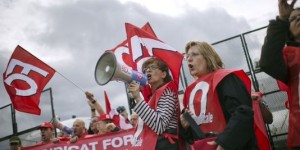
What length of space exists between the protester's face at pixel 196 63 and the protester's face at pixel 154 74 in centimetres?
45

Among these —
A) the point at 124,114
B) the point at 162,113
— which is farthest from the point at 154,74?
the point at 124,114

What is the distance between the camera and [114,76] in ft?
9.66

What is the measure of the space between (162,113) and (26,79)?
4.29m

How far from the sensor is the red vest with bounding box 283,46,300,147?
2.10m

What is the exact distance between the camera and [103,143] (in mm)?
5898

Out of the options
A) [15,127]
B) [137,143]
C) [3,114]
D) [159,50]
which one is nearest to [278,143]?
[159,50]

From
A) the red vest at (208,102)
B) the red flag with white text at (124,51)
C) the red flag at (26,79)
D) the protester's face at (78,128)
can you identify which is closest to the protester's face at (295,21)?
the red vest at (208,102)

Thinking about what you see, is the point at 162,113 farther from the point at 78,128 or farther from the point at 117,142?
the point at 78,128

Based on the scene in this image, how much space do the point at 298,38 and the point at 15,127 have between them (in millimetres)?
7593

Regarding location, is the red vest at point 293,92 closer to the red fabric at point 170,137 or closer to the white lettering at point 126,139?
the red fabric at point 170,137

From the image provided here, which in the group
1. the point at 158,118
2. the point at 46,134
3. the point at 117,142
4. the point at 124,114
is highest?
the point at 158,118

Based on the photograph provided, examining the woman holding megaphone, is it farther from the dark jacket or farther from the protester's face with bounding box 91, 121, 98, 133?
the protester's face with bounding box 91, 121, 98, 133

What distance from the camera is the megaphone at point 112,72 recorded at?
9.53 feet

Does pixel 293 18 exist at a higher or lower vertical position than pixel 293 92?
higher
